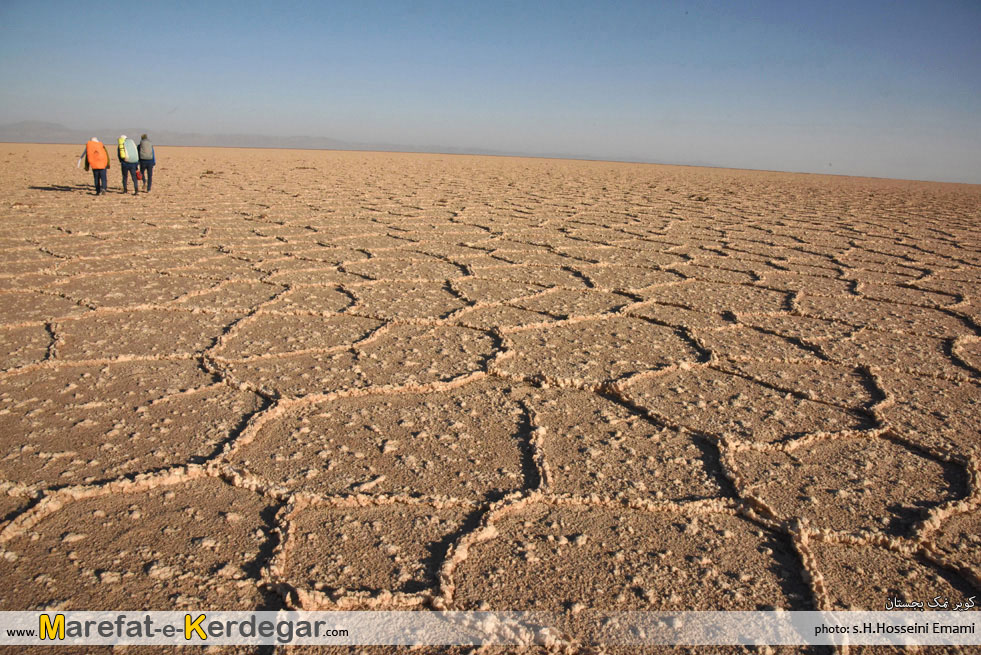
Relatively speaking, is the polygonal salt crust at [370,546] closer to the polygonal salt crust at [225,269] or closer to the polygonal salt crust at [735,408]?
the polygonal salt crust at [735,408]

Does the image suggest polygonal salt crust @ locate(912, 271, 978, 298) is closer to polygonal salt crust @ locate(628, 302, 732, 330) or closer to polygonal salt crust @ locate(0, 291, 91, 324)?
polygonal salt crust @ locate(628, 302, 732, 330)

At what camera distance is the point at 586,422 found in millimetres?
1522

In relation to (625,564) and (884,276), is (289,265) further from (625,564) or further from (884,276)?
(884,276)

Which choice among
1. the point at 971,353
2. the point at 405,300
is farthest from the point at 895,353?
the point at 405,300

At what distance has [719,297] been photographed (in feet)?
9.21

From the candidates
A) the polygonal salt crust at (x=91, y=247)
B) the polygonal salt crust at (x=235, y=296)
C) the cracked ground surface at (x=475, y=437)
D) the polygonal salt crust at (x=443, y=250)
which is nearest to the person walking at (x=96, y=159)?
the polygonal salt crust at (x=91, y=247)

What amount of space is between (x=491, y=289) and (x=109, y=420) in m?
1.70

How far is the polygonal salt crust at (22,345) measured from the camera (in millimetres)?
1760

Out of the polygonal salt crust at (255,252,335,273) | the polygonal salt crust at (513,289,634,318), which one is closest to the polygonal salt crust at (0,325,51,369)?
the polygonal salt crust at (255,252,335,273)

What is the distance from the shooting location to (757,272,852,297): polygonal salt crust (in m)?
3.03

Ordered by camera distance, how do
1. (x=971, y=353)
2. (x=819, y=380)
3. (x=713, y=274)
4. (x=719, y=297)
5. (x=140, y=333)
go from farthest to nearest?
(x=713, y=274) → (x=719, y=297) → (x=971, y=353) → (x=140, y=333) → (x=819, y=380)

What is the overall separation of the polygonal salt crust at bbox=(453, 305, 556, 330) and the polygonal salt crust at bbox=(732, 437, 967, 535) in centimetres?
106

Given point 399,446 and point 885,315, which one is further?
point 885,315

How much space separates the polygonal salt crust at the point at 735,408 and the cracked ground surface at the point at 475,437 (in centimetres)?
1
